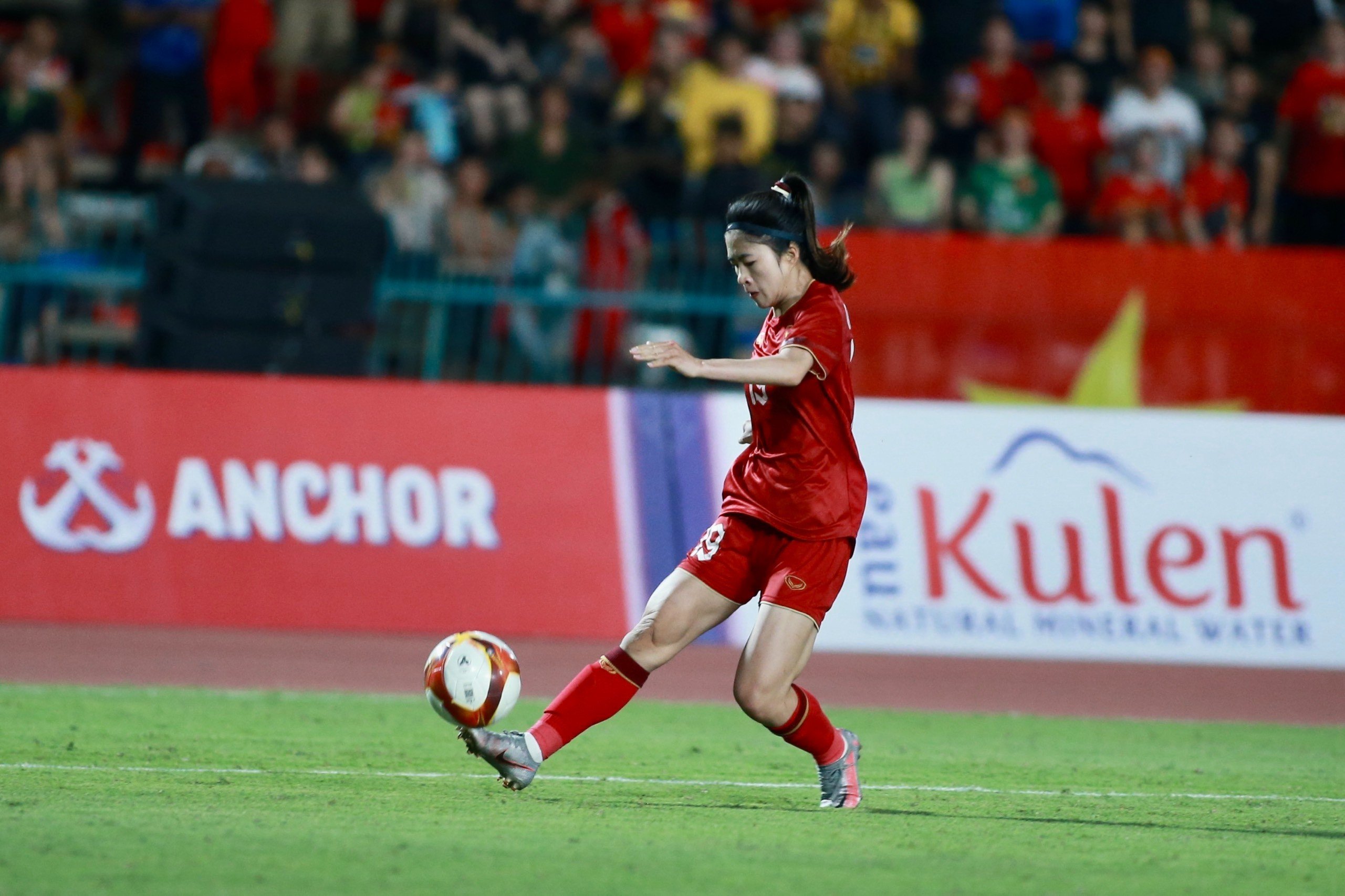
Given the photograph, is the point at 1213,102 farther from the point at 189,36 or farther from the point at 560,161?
the point at 189,36

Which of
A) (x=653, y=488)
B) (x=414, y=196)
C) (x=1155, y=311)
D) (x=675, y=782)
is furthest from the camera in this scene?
(x=414, y=196)

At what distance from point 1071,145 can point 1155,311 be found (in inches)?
115

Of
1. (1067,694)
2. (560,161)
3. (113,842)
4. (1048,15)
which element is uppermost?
(1048,15)

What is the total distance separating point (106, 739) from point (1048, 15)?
1391 centimetres

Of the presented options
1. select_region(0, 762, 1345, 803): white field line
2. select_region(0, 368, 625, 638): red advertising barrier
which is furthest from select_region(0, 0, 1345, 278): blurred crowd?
select_region(0, 762, 1345, 803): white field line

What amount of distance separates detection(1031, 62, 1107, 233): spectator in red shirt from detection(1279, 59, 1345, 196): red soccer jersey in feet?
5.69

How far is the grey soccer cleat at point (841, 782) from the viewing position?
7227mm

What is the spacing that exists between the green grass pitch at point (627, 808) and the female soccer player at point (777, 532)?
345 mm

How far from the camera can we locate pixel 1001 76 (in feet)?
60.0

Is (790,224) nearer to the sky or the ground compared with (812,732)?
nearer to the sky

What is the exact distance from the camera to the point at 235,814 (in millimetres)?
6508

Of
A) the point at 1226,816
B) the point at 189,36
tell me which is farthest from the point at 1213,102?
the point at 1226,816

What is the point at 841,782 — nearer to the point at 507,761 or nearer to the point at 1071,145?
the point at 507,761

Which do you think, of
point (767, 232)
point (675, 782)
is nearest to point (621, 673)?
point (675, 782)
